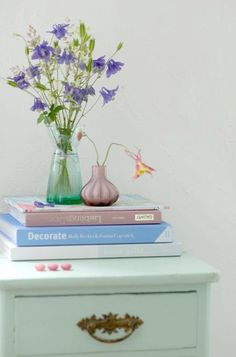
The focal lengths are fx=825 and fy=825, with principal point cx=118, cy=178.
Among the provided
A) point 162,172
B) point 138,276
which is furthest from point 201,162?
point 138,276

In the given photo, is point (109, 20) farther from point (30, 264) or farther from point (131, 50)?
point (30, 264)

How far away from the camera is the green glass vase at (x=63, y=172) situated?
179 centimetres

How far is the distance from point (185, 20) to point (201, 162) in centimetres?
35

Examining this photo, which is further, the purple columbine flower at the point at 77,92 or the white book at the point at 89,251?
the purple columbine flower at the point at 77,92

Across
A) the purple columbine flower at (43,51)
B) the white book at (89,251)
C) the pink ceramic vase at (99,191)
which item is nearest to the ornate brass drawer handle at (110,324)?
the white book at (89,251)

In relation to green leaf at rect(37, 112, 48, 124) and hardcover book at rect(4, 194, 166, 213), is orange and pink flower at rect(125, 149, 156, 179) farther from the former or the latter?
green leaf at rect(37, 112, 48, 124)

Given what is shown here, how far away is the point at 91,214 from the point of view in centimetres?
172

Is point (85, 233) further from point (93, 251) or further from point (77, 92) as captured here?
point (77, 92)

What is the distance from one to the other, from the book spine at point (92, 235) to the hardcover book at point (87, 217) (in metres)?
0.01

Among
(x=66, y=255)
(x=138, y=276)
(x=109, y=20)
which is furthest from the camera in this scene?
(x=109, y=20)

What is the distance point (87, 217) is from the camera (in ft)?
5.64

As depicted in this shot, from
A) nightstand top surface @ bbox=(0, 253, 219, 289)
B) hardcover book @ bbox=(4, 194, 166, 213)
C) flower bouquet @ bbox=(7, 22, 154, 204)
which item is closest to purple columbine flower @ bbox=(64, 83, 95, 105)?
flower bouquet @ bbox=(7, 22, 154, 204)

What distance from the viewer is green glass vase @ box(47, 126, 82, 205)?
70.6 inches

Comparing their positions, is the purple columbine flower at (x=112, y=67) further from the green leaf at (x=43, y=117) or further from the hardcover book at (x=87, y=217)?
the hardcover book at (x=87, y=217)
